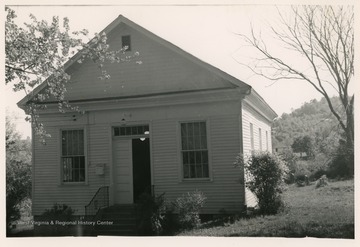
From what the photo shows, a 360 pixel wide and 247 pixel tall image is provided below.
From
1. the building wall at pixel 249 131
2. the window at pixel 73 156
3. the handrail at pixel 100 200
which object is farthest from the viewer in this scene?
the window at pixel 73 156

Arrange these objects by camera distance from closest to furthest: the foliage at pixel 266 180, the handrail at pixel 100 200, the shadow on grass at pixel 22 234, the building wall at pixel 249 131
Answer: the shadow on grass at pixel 22 234 < the foliage at pixel 266 180 < the building wall at pixel 249 131 < the handrail at pixel 100 200

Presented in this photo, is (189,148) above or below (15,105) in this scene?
below

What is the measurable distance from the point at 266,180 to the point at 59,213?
6.77m

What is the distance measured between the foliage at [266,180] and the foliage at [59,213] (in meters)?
5.70

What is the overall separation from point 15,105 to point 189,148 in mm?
6475

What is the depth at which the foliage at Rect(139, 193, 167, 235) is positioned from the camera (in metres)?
11.7

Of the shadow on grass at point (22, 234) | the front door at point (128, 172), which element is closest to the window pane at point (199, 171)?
the front door at point (128, 172)

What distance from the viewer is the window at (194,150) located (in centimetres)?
1336

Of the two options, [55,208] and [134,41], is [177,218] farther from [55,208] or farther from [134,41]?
[134,41]

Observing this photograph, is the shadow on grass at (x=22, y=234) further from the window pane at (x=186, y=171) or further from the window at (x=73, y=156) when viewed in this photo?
the window pane at (x=186, y=171)

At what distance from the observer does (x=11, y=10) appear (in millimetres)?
10734

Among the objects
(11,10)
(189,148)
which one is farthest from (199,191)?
(11,10)

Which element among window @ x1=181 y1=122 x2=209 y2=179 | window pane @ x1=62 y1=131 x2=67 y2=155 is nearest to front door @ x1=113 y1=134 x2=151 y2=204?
window @ x1=181 y1=122 x2=209 y2=179

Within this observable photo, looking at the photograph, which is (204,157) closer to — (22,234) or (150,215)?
(150,215)
